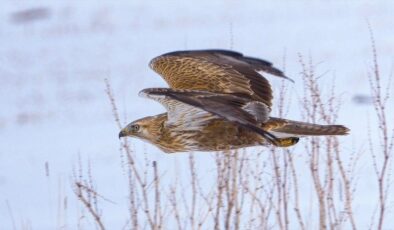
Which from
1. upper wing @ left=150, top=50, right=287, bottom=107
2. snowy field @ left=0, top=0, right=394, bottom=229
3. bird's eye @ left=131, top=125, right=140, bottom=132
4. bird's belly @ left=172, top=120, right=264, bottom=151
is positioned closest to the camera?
bird's belly @ left=172, top=120, right=264, bottom=151

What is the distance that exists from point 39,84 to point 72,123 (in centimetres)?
275

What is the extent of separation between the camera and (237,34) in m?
21.0

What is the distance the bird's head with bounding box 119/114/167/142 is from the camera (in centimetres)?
772

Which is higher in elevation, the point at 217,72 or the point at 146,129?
the point at 217,72

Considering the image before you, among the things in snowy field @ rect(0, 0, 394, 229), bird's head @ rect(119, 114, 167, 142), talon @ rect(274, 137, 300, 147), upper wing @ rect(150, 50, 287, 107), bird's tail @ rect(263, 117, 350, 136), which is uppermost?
snowy field @ rect(0, 0, 394, 229)

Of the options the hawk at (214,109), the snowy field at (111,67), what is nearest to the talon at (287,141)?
the hawk at (214,109)

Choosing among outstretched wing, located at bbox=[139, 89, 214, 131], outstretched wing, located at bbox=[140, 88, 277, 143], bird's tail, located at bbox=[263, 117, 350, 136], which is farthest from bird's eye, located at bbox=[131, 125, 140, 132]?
bird's tail, located at bbox=[263, 117, 350, 136]

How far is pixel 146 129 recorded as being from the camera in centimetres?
775

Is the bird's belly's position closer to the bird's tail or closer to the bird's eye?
the bird's tail

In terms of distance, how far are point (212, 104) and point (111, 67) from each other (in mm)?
12093

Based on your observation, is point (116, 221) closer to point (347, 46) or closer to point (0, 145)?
point (0, 145)

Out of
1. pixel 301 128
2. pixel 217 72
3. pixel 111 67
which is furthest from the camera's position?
pixel 111 67

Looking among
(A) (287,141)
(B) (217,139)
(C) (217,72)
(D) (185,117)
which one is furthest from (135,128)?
(A) (287,141)

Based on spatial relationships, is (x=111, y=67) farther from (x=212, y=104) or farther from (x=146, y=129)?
(x=212, y=104)
